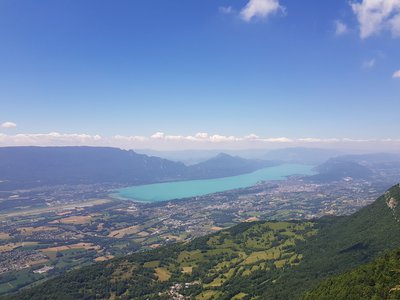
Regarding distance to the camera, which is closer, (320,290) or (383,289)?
(383,289)

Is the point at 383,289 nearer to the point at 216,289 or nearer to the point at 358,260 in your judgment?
the point at 358,260

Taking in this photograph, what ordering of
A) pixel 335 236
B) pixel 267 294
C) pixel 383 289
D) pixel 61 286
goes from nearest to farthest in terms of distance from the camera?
pixel 383 289, pixel 267 294, pixel 61 286, pixel 335 236

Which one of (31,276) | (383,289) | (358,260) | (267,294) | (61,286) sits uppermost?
(383,289)

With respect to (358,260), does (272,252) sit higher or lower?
lower

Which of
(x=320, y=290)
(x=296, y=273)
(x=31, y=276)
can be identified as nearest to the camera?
(x=320, y=290)

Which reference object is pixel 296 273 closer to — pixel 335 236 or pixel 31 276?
pixel 335 236

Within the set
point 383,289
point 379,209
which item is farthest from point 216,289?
point 379,209
